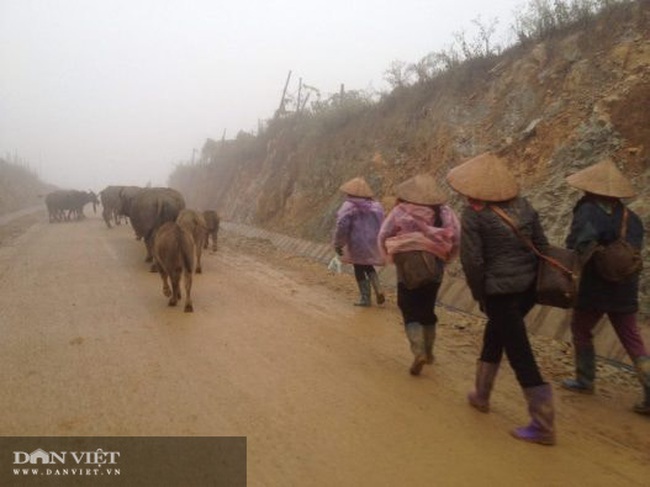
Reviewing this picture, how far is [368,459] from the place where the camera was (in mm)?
3721

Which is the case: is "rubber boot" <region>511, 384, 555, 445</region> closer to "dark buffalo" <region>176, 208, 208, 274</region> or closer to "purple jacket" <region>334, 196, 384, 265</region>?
"purple jacket" <region>334, 196, 384, 265</region>

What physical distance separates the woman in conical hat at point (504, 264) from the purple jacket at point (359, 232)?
3.61m

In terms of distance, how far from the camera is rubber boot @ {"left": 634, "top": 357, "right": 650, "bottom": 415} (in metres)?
4.53

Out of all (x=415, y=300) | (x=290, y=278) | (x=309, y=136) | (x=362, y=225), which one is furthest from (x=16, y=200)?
(x=415, y=300)

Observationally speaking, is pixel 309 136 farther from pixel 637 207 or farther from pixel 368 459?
pixel 368 459

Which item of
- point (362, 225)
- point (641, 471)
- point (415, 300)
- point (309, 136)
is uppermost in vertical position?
point (309, 136)

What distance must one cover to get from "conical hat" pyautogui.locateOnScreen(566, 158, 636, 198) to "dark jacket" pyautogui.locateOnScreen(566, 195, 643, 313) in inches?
3.9

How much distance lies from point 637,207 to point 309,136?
560 inches

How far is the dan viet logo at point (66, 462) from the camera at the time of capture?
11.6ft

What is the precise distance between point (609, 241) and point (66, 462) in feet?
14.6

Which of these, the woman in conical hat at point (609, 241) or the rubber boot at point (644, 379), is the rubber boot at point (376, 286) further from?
the rubber boot at point (644, 379)

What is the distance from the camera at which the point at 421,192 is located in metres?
5.32

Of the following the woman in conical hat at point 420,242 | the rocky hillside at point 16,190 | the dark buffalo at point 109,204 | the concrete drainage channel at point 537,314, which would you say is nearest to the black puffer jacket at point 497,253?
the woman in conical hat at point 420,242

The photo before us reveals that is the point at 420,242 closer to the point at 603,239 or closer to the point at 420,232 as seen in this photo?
the point at 420,232
